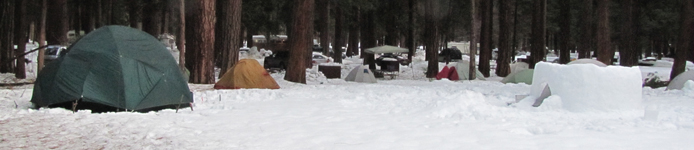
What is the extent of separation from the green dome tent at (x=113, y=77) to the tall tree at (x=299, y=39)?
756 centimetres

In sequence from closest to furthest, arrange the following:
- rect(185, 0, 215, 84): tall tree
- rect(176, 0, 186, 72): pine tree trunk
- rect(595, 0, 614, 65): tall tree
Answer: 1. rect(185, 0, 215, 84): tall tree
2. rect(176, 0, 186, 72): pine tree trunk
3. rect(595, 0, 614, 65): tall tree

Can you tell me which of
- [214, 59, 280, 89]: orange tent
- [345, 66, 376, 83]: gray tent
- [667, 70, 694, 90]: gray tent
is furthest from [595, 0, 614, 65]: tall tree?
[214, 59, 280, 89]: orange tent

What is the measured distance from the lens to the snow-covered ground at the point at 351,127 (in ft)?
23.2

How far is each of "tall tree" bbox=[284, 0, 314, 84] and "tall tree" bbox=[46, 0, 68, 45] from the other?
13.0 m

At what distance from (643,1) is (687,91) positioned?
2333 centimetres

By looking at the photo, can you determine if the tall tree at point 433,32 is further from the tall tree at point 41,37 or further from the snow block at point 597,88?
the snow block at point 597,88

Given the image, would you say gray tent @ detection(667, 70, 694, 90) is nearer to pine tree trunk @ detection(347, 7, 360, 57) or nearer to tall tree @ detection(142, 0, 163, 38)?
tall tree @ detection(142, 0, 163, 38)

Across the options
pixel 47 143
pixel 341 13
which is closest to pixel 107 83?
pixel 47 143

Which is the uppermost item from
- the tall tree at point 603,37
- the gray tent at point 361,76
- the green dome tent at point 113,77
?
the tall tree at point 603,37

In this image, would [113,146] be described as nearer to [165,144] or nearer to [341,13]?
[165,144]

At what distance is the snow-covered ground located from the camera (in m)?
7.09

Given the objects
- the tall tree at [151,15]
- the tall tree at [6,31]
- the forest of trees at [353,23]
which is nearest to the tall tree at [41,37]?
the forest of trees at [353,23]

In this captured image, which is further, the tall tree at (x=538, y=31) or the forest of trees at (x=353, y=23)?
the tall tree at (x=538, y=31)

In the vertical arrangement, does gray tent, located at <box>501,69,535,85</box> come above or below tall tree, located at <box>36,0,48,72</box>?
below
